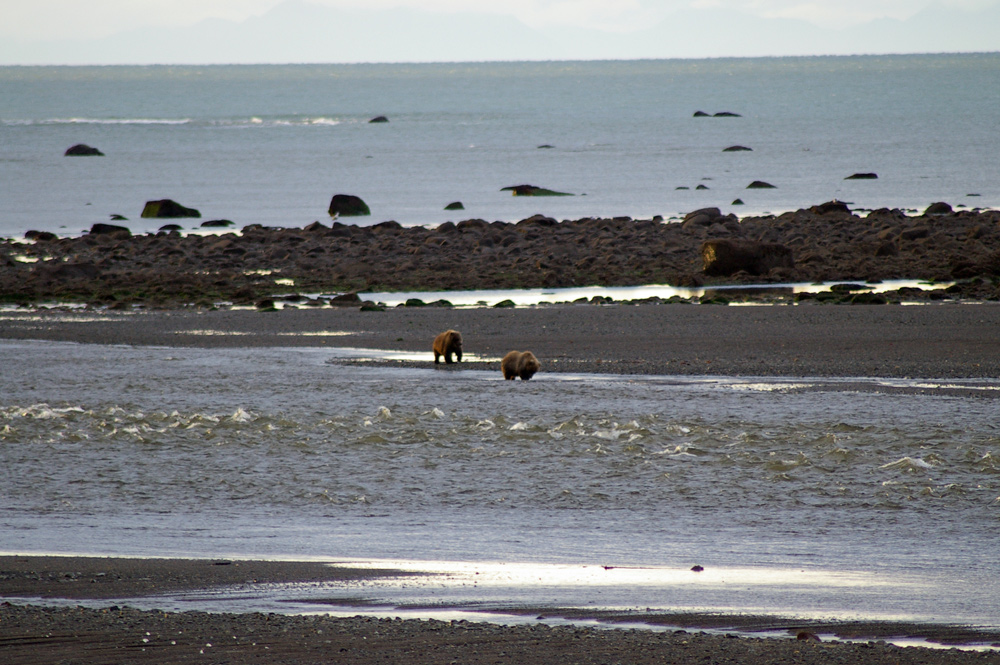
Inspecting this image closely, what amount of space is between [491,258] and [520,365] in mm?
14478

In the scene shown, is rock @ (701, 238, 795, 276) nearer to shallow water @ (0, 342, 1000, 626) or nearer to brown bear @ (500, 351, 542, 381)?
shallow water @ (0, 342, 1000, 626)

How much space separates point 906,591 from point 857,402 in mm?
6536

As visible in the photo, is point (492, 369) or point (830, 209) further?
point (830, 209)

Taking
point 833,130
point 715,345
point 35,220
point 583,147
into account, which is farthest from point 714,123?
point 715,345

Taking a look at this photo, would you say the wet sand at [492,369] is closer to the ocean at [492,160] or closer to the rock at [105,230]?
the rock at [105,230]

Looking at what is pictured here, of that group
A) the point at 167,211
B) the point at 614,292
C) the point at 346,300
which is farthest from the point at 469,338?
the point at 167,211

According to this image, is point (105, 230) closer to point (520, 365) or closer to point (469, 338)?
point (469, 338)

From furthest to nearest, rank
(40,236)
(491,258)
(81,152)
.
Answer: (81,152) < (40,236) < (491,258)

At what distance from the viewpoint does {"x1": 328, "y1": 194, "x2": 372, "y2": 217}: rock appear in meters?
43.4

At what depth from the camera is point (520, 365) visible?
46.3ft

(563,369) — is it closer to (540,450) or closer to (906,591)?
(540,450)

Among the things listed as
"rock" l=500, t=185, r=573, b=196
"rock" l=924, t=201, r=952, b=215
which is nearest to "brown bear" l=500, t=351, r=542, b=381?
"rock" l=924, t=201, r=952, b=215

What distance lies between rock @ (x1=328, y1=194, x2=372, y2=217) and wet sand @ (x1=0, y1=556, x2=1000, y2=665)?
1489 inches

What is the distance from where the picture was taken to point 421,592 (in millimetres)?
6289
